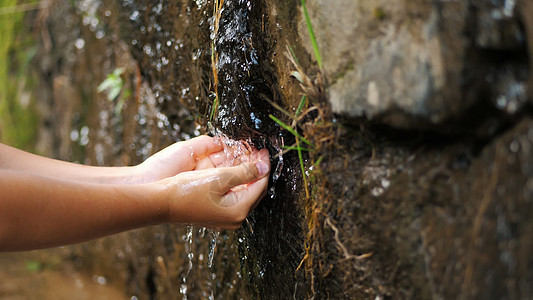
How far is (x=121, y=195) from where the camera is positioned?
1.66 m

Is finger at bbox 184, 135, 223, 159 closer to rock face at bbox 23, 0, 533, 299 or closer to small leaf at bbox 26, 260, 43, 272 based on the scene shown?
rock face at bbox 23, 0, 533, 299

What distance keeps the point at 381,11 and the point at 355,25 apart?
0.35ft

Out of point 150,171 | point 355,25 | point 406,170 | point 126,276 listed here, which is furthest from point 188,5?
point 126,276

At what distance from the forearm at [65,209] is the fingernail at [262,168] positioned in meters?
0.40

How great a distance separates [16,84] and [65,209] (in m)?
3.76

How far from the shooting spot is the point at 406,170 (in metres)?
1.42

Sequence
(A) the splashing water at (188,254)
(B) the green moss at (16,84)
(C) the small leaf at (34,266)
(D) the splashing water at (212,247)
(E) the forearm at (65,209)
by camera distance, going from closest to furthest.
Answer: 1. (E) the forearm at (65,209)
2. (D) the splashing water at (212,247)
3. (A) the splashing water at (188,254)
4. (C) the small leaf at (34,266)
5. (B) the green moss at (16,84)

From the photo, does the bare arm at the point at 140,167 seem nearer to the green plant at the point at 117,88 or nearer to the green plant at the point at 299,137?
the green plant at the point at 299,137

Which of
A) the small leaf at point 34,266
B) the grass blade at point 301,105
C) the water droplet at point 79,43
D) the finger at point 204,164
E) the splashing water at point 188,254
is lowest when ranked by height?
the small leaf at point 34,266

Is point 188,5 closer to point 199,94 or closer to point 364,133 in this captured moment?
point 199,94

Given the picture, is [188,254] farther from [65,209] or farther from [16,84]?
[16,84]

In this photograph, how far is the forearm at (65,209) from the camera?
1409 mm

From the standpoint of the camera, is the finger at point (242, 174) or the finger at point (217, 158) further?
the finger at point (217, 158)

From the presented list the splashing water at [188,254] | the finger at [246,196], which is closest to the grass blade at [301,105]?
the finger at [246,196]
